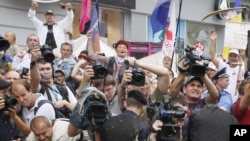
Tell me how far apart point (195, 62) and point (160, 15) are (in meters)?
4.56

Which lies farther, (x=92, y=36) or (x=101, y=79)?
(x=92, y=36)

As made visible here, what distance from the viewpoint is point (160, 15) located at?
962 centimetres

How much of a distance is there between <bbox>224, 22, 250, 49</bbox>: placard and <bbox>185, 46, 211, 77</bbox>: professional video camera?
15.8 feet

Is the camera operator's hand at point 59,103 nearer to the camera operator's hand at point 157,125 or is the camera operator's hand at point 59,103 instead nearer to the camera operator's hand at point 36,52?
the camera operator's hand at point 36,52

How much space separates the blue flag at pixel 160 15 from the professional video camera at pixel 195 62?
4.27 metres

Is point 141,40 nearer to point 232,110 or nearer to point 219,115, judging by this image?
point 232,110

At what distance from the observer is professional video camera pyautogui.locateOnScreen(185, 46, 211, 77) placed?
5.12 meters

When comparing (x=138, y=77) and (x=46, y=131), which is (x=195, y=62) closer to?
(x=138, y=77)

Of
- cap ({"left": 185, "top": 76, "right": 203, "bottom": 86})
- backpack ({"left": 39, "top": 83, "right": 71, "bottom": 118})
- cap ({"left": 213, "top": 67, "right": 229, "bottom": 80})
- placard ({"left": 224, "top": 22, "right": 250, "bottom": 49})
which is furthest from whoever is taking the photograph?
placard ({"left": 224, "top": 22, "right": 250, "bottom": 49})

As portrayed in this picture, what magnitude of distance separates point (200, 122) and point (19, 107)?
6.33 feet

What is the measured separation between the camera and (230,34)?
10148mm

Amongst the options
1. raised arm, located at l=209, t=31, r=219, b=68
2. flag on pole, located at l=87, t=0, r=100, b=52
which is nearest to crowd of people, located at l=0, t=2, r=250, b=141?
raised arm, located at l=209, t=31, r=219, b=68

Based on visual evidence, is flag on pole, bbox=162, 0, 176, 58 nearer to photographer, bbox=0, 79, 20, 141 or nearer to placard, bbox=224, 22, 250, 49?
placard, bbox=224, 22, 250, 49

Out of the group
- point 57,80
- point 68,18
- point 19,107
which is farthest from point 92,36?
point 19,107
